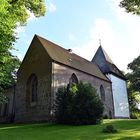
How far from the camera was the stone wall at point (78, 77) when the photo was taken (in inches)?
1127

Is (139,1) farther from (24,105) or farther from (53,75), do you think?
(24,105)

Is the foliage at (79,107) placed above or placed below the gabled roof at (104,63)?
below

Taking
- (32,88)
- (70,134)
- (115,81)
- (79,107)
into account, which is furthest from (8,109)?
(70,134)

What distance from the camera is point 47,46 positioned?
31.8 m

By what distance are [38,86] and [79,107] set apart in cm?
795

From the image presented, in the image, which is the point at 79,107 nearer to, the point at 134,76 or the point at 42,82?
the point at 42,82

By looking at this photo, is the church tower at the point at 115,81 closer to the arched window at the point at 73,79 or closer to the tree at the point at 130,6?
the arched window at the point at 73,79

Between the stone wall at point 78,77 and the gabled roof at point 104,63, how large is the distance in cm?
303

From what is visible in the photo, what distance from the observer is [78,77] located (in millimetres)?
32688

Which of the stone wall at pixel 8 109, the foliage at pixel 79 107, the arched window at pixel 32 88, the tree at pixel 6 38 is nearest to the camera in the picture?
the tree at pixel 6 38

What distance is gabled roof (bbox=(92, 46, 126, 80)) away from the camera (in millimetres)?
42787

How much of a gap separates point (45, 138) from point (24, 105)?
54.2 feet

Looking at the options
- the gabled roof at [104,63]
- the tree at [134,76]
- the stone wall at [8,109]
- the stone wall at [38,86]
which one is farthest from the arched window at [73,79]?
the tree at [134,76]

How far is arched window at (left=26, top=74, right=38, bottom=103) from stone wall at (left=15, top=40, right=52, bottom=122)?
36cm
